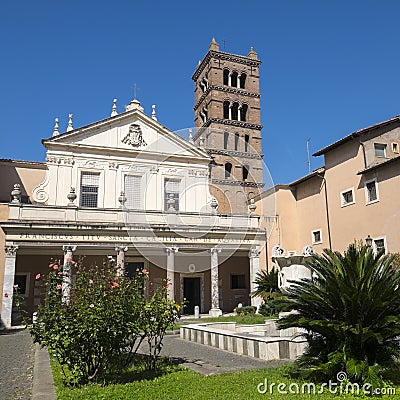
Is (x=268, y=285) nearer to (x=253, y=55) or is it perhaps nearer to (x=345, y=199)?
(x=345, y=199)

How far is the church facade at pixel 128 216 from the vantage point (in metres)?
22.6

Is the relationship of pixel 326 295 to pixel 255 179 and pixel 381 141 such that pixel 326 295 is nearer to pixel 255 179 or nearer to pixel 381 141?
pixel 381 141

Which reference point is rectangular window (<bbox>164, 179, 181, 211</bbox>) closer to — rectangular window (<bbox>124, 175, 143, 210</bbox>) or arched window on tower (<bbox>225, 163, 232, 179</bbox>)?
rectangular window (<bbox>124, 175, 143, 210</bbox>)

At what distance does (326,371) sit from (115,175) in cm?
2291

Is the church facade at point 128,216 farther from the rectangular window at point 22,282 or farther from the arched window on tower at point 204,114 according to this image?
the arched window on tower at point 204,114

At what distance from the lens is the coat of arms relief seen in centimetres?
2789

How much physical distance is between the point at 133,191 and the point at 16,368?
18748mm

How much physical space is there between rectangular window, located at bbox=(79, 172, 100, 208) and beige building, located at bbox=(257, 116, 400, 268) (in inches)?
477

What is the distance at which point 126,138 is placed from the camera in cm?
2789

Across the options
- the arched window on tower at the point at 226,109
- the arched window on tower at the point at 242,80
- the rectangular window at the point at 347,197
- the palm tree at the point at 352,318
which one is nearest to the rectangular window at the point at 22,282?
the rectangular window at the point at 347,197

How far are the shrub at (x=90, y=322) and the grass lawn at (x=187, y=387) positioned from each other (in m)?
0.43

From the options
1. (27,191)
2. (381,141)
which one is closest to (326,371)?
(381,141)

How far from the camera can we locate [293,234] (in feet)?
91.6

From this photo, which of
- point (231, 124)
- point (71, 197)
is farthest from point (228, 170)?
point (71, 197)
